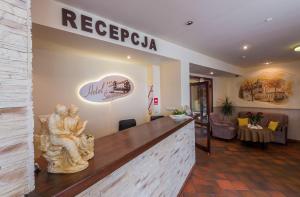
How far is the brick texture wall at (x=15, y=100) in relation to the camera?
0.69 metres

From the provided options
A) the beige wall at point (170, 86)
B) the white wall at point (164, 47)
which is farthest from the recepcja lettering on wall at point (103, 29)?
the beige wall at point (170, 86)

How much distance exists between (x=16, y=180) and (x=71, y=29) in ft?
5.75

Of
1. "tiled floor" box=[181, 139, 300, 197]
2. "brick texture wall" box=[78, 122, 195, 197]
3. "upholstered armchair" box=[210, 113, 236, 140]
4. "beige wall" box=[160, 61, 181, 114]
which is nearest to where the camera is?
"brick texture wall" box=[78, 122, 195, 197]

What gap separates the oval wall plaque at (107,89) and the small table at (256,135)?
12.0 ft

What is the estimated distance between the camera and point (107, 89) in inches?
149

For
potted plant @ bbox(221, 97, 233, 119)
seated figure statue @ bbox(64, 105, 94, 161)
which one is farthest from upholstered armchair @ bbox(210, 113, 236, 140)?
seated figure statue @ bbox(64, 105, 94, 161)

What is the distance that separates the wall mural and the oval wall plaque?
5.20 meters

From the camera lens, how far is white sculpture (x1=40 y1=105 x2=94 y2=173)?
91cm

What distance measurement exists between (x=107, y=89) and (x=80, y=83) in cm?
62

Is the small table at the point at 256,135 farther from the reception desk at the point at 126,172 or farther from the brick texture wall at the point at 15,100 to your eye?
the brick texture wall at the point at 15,100

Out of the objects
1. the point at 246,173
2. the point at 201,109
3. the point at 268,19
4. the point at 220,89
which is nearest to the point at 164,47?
the point at 268,19

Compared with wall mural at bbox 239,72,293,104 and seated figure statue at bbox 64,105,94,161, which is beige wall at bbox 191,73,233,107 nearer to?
wall mural at bbox 239,72,293,104

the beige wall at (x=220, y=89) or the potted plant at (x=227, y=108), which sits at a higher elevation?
the beige wall at (x=220, y=89)

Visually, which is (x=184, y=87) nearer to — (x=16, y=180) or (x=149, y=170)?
(x=149, y=170)
